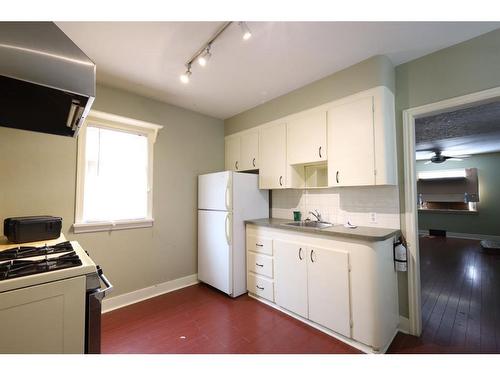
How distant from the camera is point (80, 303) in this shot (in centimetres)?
107

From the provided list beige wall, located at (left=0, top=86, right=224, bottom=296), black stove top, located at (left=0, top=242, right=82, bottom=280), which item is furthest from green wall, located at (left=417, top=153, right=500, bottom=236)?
black stove top, located at (left=0, top=242, right=82, bottom=280)

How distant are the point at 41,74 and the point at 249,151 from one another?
243cm

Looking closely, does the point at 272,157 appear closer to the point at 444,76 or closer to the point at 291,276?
the point at 291,276

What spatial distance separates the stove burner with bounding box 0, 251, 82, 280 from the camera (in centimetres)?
98

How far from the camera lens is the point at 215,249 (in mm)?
2930

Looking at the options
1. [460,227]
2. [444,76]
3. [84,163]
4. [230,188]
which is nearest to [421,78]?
[444,76]

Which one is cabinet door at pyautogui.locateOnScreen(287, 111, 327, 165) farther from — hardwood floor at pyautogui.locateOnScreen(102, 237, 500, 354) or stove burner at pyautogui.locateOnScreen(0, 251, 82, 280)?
stove burner at pyautogui.locateOnScreen(0, 251, 82, 280)

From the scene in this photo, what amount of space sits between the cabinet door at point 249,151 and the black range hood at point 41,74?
206 cm

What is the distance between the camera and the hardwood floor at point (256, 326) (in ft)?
6.03

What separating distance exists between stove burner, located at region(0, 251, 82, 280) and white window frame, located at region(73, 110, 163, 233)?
130cm
